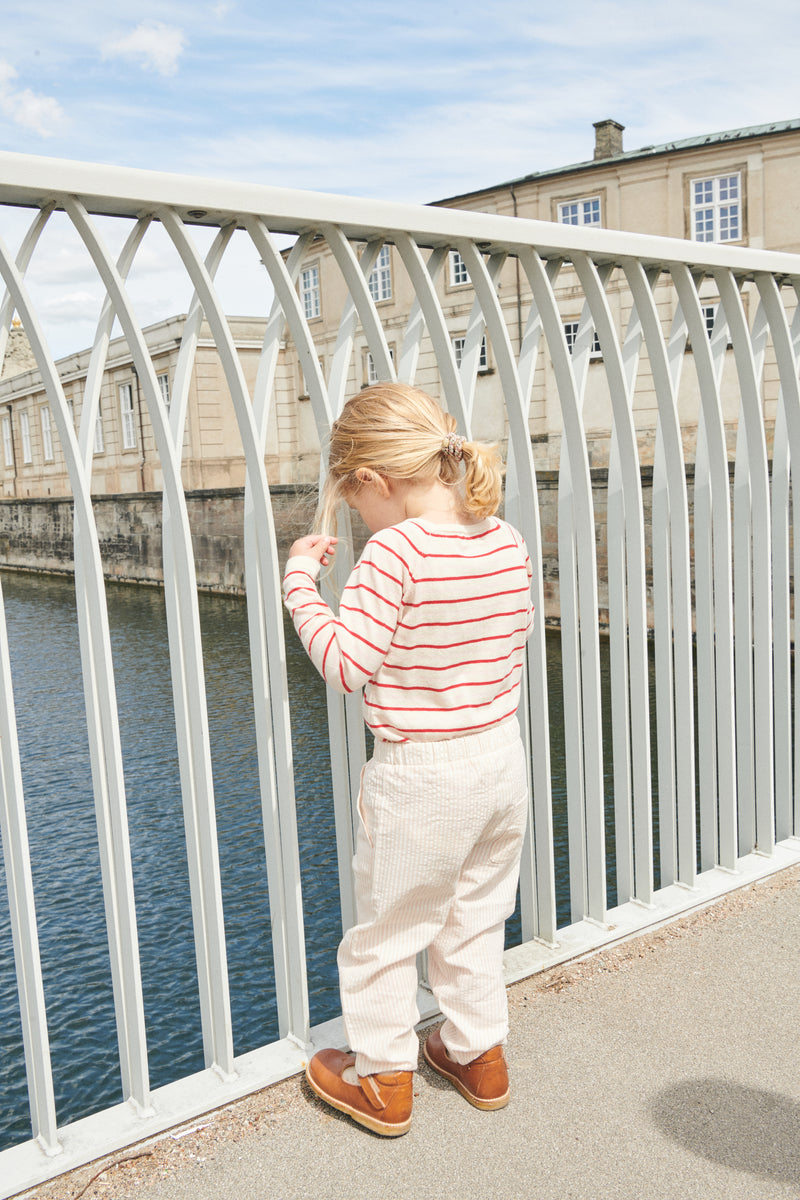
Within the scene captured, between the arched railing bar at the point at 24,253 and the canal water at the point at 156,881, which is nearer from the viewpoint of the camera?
the arched railing bar at the point at 24,253

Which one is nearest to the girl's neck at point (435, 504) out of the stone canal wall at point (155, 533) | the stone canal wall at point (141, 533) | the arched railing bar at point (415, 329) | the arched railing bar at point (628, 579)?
the arched railing bar at point (415, 329)

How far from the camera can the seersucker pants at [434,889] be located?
218 cm

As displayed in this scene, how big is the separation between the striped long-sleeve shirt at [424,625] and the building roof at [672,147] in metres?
26.3

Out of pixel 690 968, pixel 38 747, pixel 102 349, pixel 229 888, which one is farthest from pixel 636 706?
pixel 38 747

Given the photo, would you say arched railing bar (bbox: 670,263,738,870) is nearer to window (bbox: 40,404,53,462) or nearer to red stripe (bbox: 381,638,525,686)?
red stripe (bbox: 381,638,525,686)

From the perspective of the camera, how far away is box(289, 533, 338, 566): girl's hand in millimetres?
2221

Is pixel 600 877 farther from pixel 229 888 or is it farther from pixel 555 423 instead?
pixel 555 423

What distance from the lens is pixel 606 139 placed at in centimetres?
2955

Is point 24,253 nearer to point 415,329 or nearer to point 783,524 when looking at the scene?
point 415,329

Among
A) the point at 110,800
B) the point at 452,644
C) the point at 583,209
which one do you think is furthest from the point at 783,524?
the point at 583,209

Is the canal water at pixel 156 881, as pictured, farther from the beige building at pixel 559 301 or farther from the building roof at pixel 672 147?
the building roof at pixel 672 147

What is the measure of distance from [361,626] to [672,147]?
2781 cm

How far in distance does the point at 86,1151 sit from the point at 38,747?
8.38 metres

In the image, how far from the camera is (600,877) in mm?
3168
